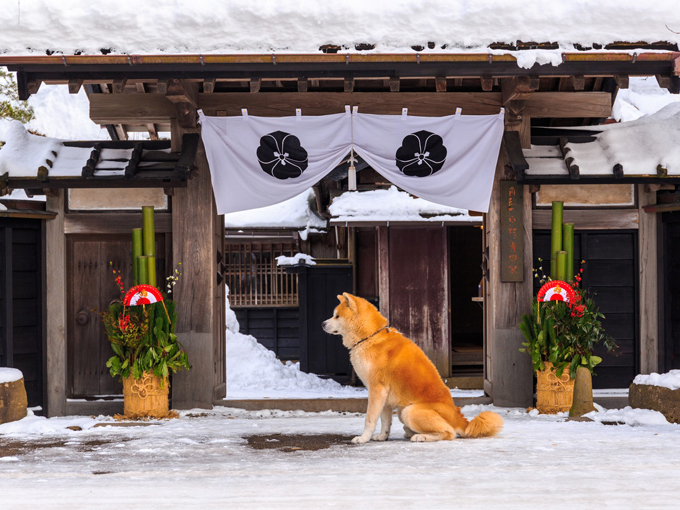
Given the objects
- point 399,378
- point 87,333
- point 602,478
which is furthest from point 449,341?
point 602,478

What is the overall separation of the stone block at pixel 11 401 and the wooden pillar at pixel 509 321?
5.50 meters

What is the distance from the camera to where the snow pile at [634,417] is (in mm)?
7121

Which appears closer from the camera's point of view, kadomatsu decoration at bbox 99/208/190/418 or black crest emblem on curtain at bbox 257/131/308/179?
kadomatsu decoration at bbox 99/208/190/418

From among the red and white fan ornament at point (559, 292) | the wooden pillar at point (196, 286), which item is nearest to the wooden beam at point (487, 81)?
the red and white fan ornament at point (559, 292)

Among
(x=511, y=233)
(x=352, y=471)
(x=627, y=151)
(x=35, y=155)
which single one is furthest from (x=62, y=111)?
(x=352, y=471)

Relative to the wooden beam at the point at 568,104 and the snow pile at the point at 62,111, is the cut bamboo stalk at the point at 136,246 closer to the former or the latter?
the wooden beam at the point at 568,104

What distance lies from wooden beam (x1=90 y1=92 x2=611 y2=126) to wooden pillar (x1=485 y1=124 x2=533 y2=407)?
827 mm

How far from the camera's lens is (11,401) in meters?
7.25

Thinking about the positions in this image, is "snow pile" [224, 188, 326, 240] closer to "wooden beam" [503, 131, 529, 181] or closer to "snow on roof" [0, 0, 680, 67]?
"wooden beam" [503, 131, 529, 181]

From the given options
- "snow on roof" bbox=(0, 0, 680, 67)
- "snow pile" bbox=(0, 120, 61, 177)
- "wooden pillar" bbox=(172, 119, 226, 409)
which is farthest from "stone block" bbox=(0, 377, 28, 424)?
"snow on roof" bbox=(0, 0, 680, 67)

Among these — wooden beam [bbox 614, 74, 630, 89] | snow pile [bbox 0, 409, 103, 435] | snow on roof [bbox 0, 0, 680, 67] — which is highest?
snow on roof [bbox 0, 0, 680, 67]

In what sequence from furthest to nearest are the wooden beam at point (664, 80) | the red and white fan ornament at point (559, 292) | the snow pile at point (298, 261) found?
the snow pile at point (298, 261) < the red and white fan ornament at point (559, 292) < the wooden beam at point (664, 80)

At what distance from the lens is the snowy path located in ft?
14.4

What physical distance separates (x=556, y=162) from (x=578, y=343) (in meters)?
2.27
